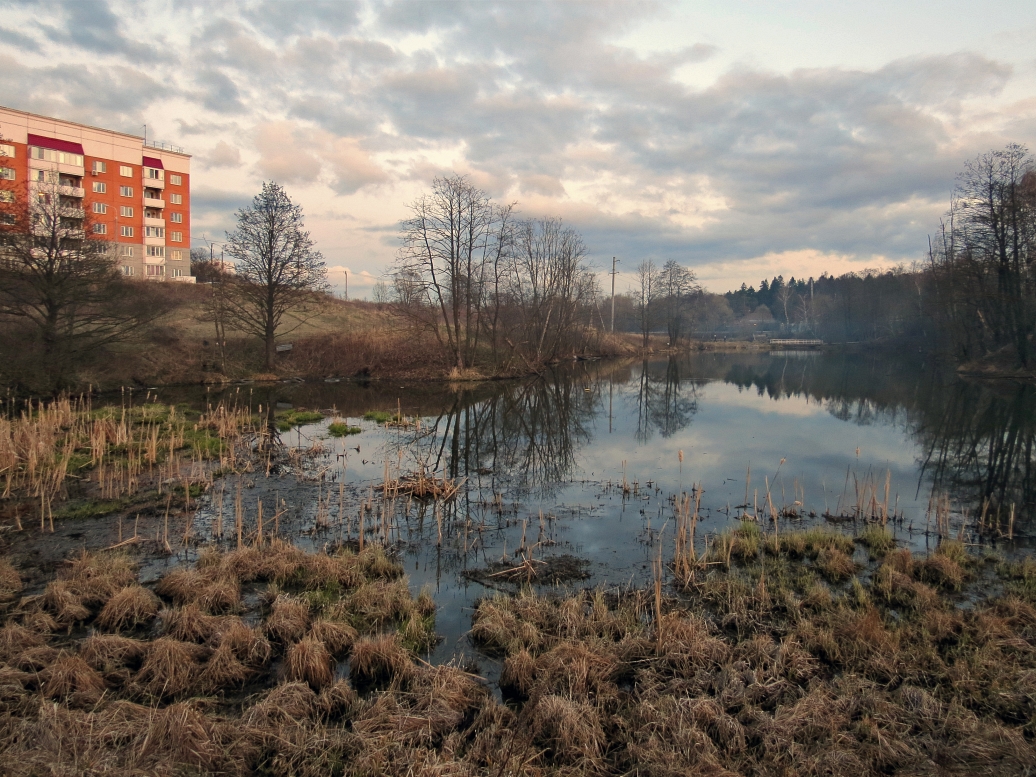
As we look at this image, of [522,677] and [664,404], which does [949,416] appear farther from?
[522,677]

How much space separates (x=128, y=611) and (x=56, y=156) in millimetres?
66099

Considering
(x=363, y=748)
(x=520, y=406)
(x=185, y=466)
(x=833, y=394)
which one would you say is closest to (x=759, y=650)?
(x=363, y=748)

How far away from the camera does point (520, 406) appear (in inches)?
996

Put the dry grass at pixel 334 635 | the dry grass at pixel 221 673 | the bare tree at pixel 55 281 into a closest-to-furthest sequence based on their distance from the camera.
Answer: the dry grass at pixel 221 673, the dry grass at pixel 334 635, the bare tree at pixel 55 281

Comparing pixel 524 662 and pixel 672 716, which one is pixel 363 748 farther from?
pixel 672 716

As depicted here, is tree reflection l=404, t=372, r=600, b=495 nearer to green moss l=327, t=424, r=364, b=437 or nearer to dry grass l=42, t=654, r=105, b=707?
green moss l=327, t=424, r=364, b=437

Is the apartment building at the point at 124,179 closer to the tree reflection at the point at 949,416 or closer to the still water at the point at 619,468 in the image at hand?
the still water at the point at 619,468

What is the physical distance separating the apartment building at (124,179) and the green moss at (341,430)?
41.6 meters

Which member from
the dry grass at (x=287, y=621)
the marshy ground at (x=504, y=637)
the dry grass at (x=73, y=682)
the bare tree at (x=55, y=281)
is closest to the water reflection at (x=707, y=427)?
the marshy ground at (x=504, y=637)

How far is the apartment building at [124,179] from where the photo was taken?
52.9 m

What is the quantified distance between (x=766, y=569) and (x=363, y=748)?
570cm

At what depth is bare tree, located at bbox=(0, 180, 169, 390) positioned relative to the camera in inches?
857

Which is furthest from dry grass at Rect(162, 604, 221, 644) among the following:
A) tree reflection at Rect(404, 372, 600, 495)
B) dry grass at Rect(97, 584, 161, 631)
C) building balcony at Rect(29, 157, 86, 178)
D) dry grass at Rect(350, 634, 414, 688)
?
building balcony at Rect(29, 157, 86, 178)

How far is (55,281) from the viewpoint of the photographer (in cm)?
2286
